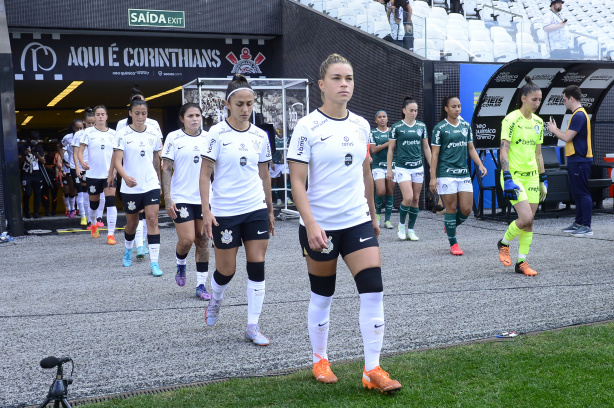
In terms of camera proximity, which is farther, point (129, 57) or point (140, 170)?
point (129, 57)

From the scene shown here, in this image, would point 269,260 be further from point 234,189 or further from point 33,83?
point 33,83

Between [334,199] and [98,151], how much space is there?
29.1ft

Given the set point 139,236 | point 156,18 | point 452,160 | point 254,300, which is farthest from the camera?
point 156,18

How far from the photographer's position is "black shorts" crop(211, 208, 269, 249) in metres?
5.55

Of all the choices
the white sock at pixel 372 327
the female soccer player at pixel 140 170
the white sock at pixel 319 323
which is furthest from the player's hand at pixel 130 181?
the white sock at pixel 372 327

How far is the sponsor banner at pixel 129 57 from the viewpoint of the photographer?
58.8 feet

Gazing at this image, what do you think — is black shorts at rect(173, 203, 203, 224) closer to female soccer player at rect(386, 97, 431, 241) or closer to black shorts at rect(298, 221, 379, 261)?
black shorts at rect(298, 221, 379, 261)

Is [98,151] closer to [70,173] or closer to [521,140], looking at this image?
[70,173]

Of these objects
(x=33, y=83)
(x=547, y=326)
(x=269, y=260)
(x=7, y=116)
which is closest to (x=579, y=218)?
(x=269, y=260)

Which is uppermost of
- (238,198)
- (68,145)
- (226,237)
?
(68,145)

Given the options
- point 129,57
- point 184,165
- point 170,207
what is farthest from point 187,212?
point 129,57

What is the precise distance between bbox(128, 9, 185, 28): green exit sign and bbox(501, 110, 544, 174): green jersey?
12.2 metres

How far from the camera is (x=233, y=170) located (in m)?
5.64

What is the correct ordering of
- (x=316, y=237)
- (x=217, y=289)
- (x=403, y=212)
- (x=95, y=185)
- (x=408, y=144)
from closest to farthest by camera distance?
1. (x=316, y=237)
2. (x=217, y=289)
3. (x=408, y=144)
4. (x=403, y=212)
5. (x=95, y=185)
